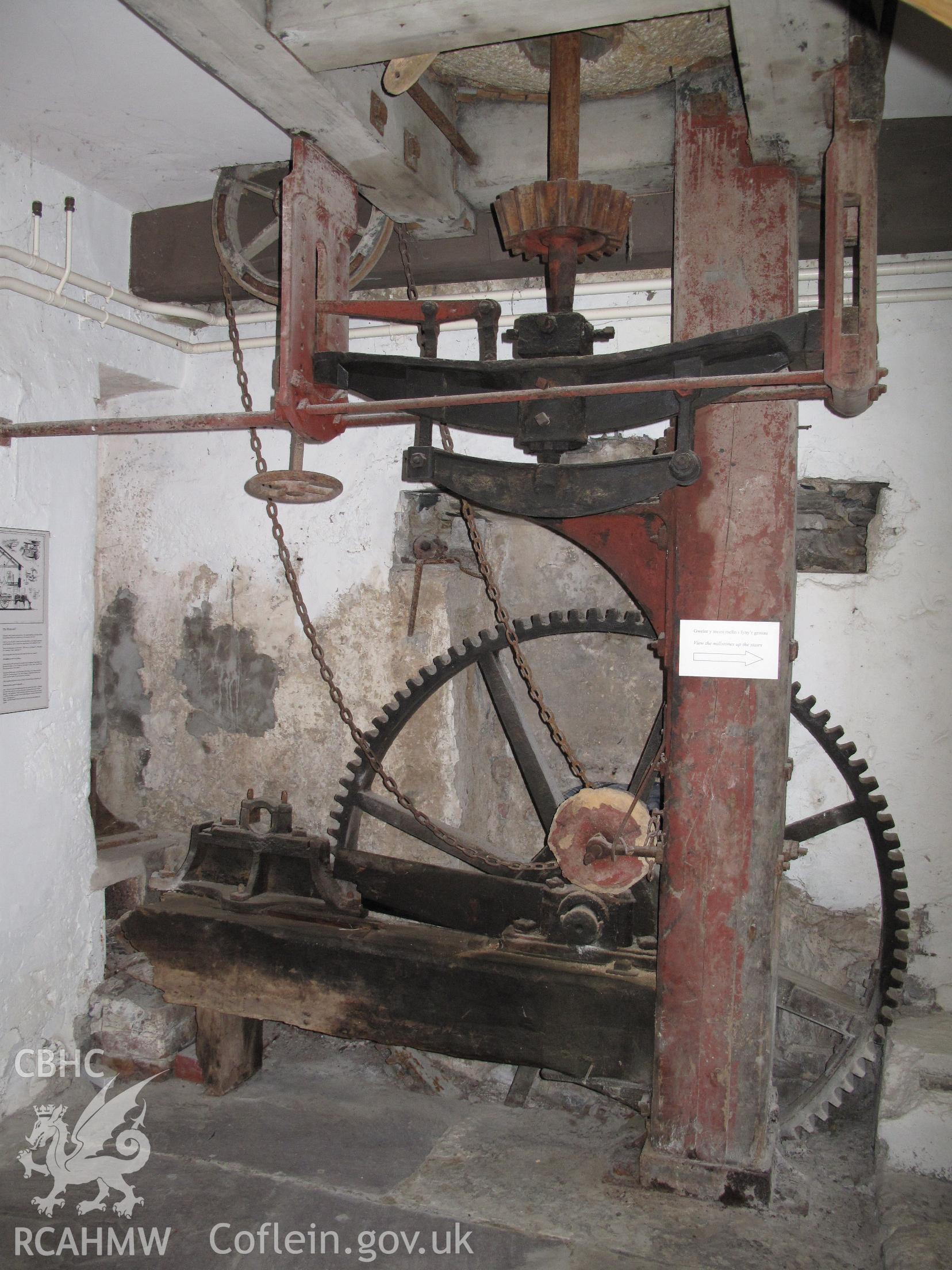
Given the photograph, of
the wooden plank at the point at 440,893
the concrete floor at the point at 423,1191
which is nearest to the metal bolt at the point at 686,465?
the wooden plank at the point at 440,893

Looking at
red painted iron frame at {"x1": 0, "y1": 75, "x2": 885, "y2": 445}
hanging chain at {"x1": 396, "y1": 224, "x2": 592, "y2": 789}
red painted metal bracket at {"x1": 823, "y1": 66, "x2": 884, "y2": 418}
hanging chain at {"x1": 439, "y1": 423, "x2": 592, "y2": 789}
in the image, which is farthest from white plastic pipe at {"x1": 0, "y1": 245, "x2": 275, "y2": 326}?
red painted metal bracket at {"x1": 823, "y1": 66, "x2": 884, "y2": 418}

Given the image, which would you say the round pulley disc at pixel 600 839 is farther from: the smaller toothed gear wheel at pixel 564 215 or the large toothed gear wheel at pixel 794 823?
the smaller toothed gear wheel at pixel 564 215

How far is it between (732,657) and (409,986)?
127 cm

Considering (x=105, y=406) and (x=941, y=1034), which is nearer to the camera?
(x=941, y=1034)

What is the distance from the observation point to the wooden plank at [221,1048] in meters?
2.78

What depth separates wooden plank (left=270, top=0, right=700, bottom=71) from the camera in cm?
169

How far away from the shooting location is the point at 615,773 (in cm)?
310

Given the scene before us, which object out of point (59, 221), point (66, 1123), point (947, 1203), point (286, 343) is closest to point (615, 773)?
point (947, 1203)

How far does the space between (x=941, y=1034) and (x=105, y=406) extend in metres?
3.66

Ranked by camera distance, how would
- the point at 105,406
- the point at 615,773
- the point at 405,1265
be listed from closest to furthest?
the point at 405,1265 < the point at 615,773 < the point at 105,406

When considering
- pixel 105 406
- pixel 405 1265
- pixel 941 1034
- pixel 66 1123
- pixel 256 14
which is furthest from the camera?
pixel 105 406

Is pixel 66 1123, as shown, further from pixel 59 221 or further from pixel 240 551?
pixel 59 221

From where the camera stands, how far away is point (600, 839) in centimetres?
222

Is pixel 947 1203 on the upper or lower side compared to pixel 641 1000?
lower
